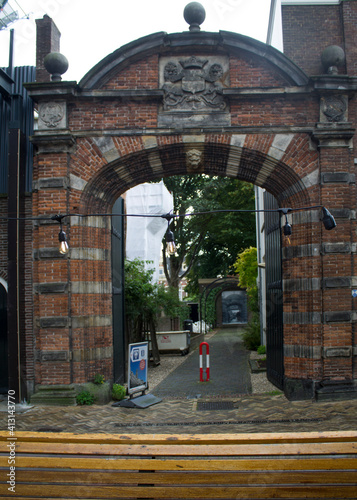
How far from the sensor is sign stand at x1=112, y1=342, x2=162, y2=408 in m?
8.77

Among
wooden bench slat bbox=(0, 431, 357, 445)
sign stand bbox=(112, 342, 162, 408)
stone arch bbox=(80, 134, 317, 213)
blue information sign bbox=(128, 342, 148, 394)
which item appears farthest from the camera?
blue information sign bbox=(128, 342, 148, 394)

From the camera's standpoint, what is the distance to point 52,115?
8.95 metres

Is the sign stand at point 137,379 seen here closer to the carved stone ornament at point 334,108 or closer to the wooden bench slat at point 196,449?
the wooden bench slat at point 196,449

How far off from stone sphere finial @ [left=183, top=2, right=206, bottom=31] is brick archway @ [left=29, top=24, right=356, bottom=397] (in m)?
0.40

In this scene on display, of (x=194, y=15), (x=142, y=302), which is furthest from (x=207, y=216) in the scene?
(x=194, y=15)

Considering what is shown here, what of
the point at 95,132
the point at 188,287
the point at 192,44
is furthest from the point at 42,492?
the point at 188,287

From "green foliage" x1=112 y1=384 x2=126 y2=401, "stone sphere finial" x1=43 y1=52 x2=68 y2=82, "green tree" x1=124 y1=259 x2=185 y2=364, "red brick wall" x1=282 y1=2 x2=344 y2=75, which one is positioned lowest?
"green foliage" x1=112 y1=384 x2=126 y2=401

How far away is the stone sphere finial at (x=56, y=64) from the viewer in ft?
29.3

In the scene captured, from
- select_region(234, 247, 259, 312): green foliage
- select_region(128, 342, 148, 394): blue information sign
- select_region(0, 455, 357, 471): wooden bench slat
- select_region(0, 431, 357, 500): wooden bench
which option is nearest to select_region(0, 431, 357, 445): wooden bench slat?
select_region(0, 431, 357, 500): wooden bench

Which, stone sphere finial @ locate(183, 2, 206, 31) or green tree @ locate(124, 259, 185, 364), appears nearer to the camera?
stone sphere finial @ locate(183, 2, 206, 31)

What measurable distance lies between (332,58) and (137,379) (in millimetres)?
7292

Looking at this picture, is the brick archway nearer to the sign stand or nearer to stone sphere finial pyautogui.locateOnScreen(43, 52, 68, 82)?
stone sphere finial pyautogui.locateOnScreen(43, 52, 68, 82)

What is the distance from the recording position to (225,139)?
29.8ft

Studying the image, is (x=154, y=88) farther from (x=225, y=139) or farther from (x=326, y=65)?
(x=326, y=65)
